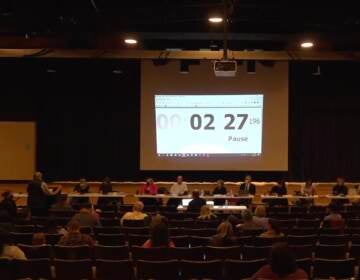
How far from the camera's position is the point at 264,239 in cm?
938

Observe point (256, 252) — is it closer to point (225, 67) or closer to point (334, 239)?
point (334, 239)

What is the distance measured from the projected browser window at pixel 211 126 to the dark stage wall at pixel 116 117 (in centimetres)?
98

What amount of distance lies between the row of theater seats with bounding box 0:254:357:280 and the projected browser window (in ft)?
42.8

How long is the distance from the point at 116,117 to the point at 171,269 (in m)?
14.8

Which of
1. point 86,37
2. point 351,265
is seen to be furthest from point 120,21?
point 351,265

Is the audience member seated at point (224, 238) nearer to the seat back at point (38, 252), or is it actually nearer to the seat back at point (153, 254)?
the seat back at point (153, 254)

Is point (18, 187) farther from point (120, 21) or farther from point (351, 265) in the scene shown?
point (351, 265)

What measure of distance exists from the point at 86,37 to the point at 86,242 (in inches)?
330

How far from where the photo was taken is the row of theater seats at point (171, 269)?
7.40 metres

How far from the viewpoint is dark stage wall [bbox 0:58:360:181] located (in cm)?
2156

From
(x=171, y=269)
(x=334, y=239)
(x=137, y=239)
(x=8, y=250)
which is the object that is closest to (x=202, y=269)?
(x=171, y=269)

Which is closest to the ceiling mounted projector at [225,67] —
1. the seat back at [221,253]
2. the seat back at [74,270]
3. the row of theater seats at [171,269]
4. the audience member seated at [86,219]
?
the audience member seated at [86,219]

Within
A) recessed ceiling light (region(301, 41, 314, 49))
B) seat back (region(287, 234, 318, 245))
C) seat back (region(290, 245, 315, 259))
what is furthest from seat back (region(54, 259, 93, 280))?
recessed ceiling light (region(301, 41, 314, 49))

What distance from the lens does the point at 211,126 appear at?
67.5ft
